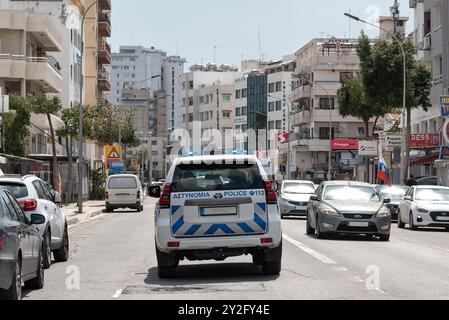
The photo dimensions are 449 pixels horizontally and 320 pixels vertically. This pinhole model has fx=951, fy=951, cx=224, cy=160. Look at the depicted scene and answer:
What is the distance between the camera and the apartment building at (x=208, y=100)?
158 meters

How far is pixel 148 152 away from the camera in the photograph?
19838cm

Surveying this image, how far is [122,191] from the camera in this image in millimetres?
50750

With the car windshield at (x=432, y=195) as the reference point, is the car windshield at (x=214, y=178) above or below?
above

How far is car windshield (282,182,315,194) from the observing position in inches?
1588

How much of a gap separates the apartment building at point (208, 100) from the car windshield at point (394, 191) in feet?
362

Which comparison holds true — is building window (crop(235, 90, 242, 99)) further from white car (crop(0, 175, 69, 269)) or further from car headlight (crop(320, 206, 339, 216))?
white car (crop(0, 175, 69, 269))

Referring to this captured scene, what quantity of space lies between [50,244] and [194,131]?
14453cm

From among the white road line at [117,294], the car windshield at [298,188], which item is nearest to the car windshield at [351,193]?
the car windshield at [298,188]

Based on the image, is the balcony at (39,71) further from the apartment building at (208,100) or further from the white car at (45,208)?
the apartment building at (208,100)

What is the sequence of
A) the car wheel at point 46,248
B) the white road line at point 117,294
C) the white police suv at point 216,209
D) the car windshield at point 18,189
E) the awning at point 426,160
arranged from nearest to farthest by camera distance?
the white road line at point 117,294 → the white police suv at point 216,209 → the car wheel at point 46,248 → the car windshield at point 18,189 → the awning at point 426,160

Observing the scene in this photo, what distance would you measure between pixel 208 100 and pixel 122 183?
11152 cm

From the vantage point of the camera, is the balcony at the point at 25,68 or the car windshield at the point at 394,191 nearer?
the car windshield at the point at 394,191

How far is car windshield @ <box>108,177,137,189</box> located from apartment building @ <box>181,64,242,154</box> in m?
99.2
